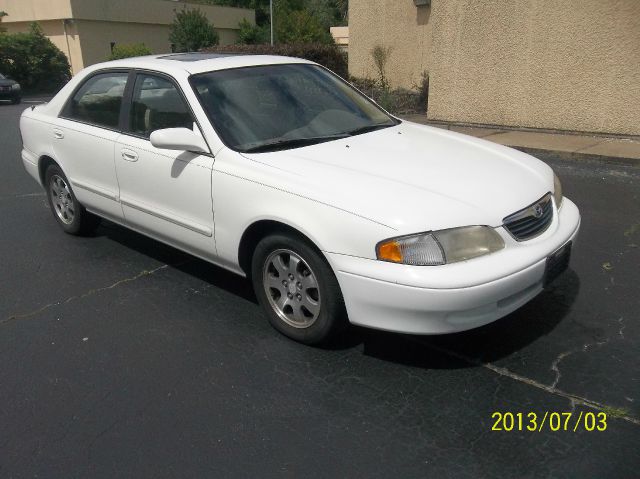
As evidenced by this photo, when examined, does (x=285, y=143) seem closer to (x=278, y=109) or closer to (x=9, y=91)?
(x=278, y=109)

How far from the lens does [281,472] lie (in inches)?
97.1

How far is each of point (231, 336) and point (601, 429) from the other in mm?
2057

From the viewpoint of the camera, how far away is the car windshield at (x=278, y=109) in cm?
368

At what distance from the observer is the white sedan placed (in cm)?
287


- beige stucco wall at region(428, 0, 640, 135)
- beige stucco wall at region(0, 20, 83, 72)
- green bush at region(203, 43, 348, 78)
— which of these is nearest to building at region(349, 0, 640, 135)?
beige stucco wall at region(428, 0, 640, 135)

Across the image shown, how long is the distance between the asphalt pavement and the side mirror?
3.58 ft

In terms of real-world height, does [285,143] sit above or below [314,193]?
above

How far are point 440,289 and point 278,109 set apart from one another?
1.80m

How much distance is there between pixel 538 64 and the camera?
9656 mm

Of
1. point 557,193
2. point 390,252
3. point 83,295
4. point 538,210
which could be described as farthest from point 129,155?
point 557,193

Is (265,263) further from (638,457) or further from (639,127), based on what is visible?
Result: (639,127)

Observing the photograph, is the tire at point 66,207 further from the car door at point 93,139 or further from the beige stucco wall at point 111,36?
the beige stucco wall at point 111,36

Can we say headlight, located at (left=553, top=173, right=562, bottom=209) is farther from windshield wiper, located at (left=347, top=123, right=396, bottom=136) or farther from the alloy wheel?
the alloy wheel

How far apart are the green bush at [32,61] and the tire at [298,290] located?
97.3ft
